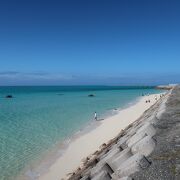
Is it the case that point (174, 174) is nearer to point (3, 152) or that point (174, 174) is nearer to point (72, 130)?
point (3, 152)

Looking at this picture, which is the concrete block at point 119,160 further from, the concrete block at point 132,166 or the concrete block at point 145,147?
the concrete block at point 132,166

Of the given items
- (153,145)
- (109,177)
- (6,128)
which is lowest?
(6,128)

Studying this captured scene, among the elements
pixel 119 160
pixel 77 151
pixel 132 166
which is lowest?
pixel 77 151

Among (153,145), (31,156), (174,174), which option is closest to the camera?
(174,174)

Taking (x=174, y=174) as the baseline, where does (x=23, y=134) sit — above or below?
below

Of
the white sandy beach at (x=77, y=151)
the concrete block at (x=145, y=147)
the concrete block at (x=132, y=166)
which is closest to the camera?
the concrete block at (x=132, y=166)

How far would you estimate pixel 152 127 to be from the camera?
8.66 meters

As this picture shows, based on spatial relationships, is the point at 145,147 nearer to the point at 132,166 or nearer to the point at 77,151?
the point at 132,166

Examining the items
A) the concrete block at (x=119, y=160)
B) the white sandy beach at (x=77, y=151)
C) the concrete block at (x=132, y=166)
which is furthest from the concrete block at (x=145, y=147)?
the white sandy beach at (x=77, y=151)

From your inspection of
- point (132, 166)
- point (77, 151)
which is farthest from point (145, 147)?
point (77, 151)

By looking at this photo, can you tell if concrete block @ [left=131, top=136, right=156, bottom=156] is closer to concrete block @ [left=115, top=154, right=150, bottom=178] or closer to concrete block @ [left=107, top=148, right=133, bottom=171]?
concrete block @ [left=107, top=148, right=133, bottom=171]

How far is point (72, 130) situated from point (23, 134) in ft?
12.1

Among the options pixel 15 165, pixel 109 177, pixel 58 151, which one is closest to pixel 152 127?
pixel 109 177

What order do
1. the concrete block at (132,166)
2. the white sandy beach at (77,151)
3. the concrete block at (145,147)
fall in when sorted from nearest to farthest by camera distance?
the concrete block at (132,166), the concrete block at (145,147), the white sandy beach at (77,151)
